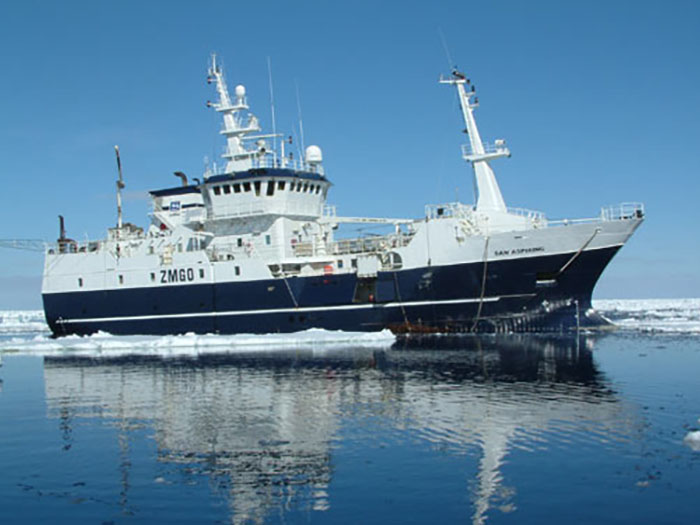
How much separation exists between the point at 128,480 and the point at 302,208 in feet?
84.8

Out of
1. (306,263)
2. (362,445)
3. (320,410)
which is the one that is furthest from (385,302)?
(362,445)

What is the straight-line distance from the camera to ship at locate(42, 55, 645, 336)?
98.7ft

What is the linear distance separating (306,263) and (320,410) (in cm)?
1872

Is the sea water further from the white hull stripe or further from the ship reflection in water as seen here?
the white hull stripe

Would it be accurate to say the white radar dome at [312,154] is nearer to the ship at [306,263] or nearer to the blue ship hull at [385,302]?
the ship at [306,263]

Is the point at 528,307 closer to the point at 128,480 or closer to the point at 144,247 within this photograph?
the point at 144,247

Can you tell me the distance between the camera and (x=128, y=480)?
1032 centimetres

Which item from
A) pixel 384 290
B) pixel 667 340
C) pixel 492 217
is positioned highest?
pixel 492 217

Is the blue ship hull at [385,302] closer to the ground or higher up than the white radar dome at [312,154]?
closer to the ground

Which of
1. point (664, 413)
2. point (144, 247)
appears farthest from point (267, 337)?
point (664, 413)

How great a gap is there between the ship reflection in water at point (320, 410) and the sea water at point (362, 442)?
0.05 metres

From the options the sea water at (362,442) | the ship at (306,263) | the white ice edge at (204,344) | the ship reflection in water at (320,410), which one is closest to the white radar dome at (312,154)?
the ship at (306,263)

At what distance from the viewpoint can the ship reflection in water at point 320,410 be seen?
399 inches

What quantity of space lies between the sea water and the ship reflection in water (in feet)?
0.17
